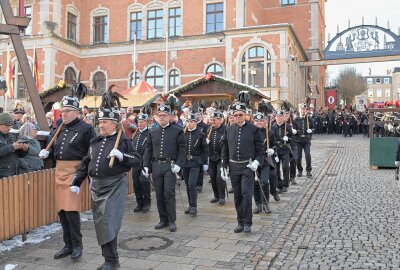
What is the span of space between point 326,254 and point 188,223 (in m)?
2.58

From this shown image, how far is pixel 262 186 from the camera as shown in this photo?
328 inches

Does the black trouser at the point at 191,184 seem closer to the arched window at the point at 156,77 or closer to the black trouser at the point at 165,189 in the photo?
the black trouser at the point at 165,189

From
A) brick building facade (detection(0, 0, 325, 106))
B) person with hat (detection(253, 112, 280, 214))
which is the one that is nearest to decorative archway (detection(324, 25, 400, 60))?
brick building facade (detection(0, 0, 325, 106))

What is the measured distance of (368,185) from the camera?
35.9ft

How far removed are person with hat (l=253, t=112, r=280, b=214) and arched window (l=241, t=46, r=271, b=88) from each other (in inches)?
789

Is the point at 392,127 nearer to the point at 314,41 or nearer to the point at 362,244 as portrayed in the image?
the point at 362,244

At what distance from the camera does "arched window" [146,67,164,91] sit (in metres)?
33.8

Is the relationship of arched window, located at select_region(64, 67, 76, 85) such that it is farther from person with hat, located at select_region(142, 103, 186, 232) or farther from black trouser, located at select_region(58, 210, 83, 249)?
black trouser, located at select_region(58, 210, 83, 249)

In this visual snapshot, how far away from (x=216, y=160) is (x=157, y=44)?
86.0 feet

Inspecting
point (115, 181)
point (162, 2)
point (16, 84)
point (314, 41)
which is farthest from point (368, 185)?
point (314, 41)

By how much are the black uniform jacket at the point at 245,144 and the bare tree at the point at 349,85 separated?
52.3 m

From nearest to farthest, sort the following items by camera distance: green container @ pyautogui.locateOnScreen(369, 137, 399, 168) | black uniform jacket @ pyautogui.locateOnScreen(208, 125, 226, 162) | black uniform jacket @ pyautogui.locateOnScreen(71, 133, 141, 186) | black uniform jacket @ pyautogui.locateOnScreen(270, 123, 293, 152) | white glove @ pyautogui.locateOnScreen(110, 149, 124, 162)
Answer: white glove @ pyautogui.locateOnScreen(110, 149, 124, 162)
black uniform jacket @ pyautogui.locateOnScreen(71, 133, 141, 186)
black uniform jacket @ pyautogui.locateOnScreen(208, 125, 226, 162)
black uniform jacket @ pyautogui.locateOnScreen(270, 123, 293, 152)
green container @ pyautogui.locateOnScreen(369, 137, 399, 168)

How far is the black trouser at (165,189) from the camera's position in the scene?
691cm

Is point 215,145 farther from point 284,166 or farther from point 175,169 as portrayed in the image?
point 175,169
